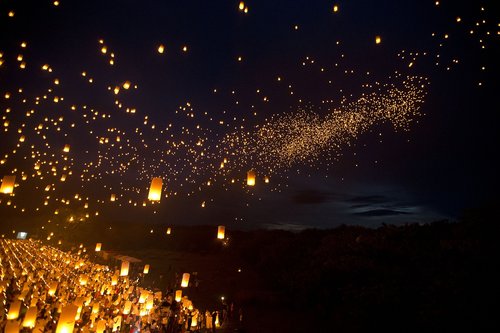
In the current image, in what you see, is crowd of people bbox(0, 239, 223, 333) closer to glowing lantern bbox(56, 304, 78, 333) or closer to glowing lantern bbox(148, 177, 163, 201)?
glowing lantern bbox(56, 304, 78, 333)

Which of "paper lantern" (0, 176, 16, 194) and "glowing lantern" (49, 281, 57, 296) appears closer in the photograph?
"paper lantern" (0, 176, 16, 194)

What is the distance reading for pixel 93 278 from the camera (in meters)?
11.6

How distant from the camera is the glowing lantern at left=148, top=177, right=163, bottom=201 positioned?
5043 mm

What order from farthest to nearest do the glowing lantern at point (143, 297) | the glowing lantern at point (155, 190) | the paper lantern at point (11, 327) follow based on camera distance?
the glowing lantern at point (143, 297)
the glowing lantern at point (155, 190)
the paper lantern at point (11, 327)

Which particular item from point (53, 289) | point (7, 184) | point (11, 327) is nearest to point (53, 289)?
point (53, 289)

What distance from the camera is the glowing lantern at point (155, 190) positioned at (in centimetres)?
504

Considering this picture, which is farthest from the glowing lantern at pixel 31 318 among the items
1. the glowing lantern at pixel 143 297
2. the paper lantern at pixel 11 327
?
the glowing lantern at pixel 143 297

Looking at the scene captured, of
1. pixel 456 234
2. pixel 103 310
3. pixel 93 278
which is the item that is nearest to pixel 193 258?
pixel 93 278

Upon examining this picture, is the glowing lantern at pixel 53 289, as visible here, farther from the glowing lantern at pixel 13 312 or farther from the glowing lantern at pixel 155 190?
the glowing lantern at pixel 155 190

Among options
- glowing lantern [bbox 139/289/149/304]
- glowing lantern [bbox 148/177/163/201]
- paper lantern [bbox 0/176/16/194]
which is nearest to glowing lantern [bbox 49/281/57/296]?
glowing lantern [bbox 139/289/149/304]

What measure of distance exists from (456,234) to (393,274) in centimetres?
173

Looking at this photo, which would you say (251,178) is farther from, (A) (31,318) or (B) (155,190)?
(A) (31,318)

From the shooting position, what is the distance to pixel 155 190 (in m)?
5.07

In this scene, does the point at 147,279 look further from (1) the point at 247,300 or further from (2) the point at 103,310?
(2) the point at 103,310
